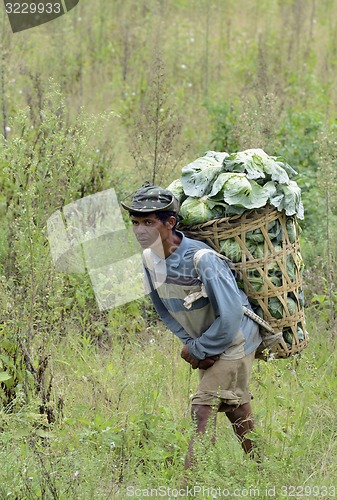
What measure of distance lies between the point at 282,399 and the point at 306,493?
773 millimetres

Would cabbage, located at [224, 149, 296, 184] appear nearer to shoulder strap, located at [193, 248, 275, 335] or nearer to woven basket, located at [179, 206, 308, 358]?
woven basket, located at [179, 206, 308, 358]

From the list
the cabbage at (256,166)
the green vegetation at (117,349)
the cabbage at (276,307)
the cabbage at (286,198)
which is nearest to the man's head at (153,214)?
the cabbage at (256,166)

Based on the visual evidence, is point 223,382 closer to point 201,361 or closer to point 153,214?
point 201,361

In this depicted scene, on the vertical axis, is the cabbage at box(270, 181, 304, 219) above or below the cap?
below

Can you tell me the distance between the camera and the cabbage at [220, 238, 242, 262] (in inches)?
155

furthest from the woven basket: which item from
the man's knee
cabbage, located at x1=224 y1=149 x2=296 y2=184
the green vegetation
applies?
the green vegetation

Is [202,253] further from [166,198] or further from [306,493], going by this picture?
[306,493]

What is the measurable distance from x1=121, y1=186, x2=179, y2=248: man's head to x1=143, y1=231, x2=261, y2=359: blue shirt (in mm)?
104

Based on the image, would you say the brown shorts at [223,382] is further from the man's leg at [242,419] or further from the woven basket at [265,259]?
the woven basket at [265,259]

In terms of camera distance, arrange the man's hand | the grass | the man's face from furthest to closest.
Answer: the man's hand
the man's face
the grass

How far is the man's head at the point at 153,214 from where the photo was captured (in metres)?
3.82

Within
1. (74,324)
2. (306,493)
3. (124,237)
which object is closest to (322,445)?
(306,493)

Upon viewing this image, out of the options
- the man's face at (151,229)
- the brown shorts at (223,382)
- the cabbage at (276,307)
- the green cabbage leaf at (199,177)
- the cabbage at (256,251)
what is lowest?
the brown shorts at (223,382)

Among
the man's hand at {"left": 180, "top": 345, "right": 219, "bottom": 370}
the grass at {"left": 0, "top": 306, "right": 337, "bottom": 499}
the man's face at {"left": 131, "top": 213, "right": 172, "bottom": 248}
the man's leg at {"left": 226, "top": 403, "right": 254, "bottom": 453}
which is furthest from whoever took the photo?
the man's leg at {"left": 226, "top": 403, "right": 254, "bottom": 453}
